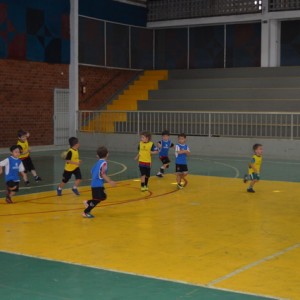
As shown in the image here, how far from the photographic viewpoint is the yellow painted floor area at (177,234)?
659 centimetres

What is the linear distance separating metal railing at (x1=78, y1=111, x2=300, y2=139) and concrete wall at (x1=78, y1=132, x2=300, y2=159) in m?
0.45

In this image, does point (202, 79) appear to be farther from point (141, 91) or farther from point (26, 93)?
point (26, 93)

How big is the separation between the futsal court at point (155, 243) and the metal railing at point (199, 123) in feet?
27.3

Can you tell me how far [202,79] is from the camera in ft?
95.1

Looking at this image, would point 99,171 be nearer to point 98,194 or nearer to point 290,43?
point 98,194

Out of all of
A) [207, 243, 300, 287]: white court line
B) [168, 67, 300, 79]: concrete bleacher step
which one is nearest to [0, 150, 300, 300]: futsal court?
[207, 243, 300, 287]: white court line

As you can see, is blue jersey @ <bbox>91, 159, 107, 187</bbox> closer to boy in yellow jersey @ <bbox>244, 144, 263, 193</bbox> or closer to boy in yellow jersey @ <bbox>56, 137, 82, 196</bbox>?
boy in yellow jersey @ <bbox>56, 137, 82, 196</bbox>

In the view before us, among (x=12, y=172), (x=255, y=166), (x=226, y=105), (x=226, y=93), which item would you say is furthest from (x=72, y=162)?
(x=226, y=93)

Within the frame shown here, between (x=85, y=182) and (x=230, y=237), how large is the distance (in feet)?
23.1

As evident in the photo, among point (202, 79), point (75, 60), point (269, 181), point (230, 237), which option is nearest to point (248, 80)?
point (202, 79)

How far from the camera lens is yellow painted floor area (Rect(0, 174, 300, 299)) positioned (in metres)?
6.59

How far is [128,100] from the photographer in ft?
96.1

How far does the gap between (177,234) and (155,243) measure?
681 mm

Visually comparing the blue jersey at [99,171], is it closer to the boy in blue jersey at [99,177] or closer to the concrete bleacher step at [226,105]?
the boy in blue jersey at [99,177]
